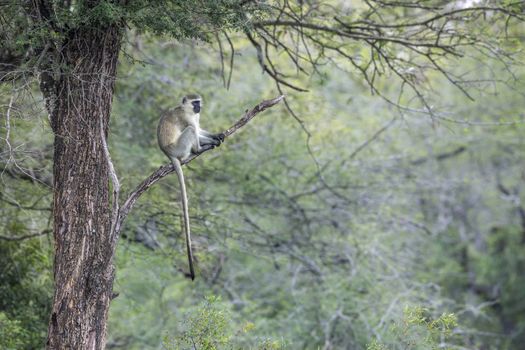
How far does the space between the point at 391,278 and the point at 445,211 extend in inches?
428

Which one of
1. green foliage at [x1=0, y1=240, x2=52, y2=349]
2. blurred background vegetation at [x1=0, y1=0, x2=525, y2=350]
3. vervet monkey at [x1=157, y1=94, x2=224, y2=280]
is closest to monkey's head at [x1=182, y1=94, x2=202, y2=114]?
vervet monkey at [x1=157, y1=94, x2=224, y2=280]

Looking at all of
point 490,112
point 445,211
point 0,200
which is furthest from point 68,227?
point 445,211

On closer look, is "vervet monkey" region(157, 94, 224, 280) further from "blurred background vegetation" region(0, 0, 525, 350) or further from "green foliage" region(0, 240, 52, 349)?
"green foliage" region(0, 240, 52, 349)

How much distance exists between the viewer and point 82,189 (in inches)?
243

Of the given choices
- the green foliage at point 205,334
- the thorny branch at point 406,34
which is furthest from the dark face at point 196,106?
the green foliage at point 205,334

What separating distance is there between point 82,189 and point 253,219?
678 cm

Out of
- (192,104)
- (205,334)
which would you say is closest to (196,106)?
(192,104)

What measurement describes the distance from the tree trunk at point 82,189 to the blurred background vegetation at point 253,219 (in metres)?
0.38

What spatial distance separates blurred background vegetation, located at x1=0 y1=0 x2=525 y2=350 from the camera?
8.81m

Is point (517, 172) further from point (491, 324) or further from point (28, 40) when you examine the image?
point (28, 40)

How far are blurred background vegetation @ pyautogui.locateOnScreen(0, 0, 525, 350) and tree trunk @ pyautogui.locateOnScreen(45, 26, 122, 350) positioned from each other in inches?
15.2

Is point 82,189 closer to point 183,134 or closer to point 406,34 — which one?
point 183,134

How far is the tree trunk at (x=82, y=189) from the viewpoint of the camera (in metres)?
5.95

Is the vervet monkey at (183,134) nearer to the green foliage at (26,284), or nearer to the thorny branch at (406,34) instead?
the thorny branch at (406,34)
